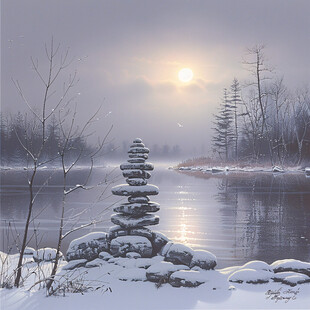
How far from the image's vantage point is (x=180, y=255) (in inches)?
288

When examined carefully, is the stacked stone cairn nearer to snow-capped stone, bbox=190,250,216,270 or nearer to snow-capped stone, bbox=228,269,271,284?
snow-capped stone, bbox=190,250,216,270

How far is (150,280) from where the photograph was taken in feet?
20.7

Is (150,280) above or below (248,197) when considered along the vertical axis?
below

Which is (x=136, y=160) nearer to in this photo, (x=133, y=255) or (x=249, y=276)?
(x=133, y=255)

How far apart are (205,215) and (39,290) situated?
10316mm

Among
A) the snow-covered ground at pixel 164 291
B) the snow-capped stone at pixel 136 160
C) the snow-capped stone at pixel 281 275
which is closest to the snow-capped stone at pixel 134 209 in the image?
the snow-capped stone at pixel 136 160

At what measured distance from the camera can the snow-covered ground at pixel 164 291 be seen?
15.6ft

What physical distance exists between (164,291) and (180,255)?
5.33ft

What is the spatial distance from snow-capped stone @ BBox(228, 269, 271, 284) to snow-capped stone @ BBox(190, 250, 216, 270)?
0.68m

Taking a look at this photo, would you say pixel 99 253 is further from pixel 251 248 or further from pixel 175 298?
pixel 251 248

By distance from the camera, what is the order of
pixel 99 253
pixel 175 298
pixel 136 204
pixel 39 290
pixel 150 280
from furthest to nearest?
pixel 136 204 → pixel 99 253 → pixel 150 280 → pixel 175 298 → pixel 39 290

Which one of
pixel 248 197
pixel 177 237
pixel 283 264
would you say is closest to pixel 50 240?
pixel 177 237

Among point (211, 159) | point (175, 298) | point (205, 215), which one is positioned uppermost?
point (211, 159)

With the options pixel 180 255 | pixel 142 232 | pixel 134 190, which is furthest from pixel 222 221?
pixel 180 255
